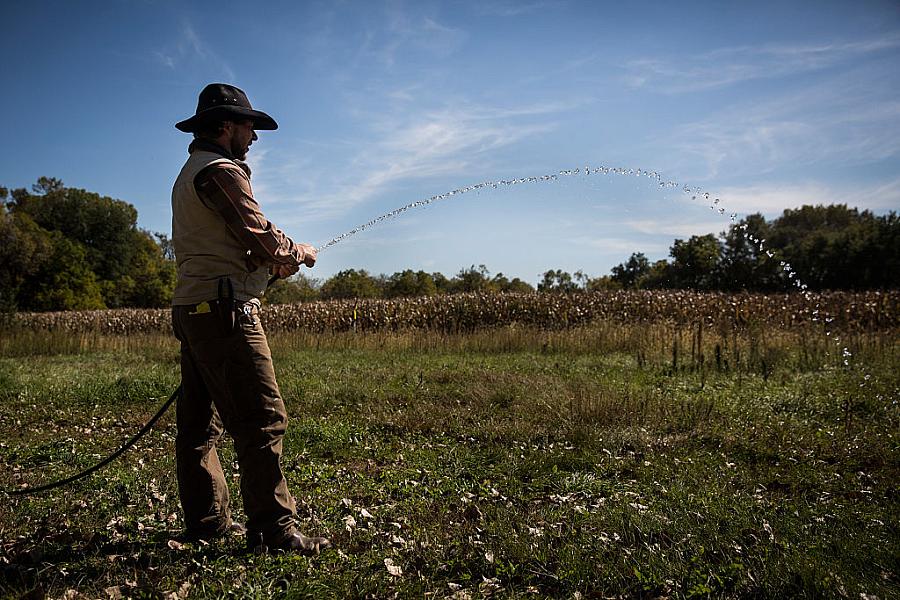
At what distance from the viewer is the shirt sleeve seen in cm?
383

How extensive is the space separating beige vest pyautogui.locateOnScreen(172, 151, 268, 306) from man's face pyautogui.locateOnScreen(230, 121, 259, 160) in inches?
10.9

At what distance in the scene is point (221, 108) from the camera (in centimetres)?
404

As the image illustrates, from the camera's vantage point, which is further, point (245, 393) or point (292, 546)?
point (292, 546)

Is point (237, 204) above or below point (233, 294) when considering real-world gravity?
above

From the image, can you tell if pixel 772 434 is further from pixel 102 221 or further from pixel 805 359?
pixel 102 221

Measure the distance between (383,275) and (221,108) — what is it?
3296cm

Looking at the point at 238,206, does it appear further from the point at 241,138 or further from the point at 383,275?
the point at 383,275

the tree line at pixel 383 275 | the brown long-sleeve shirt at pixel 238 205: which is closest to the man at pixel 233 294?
the brown long-sleeve shirt at pixel 238 205

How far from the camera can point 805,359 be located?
12430 millimetres

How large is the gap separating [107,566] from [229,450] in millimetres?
3119

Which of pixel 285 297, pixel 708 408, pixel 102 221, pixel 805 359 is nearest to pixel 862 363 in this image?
pixel 805 359

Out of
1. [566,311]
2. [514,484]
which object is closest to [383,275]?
[566,311]

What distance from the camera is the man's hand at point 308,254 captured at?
4367 mm

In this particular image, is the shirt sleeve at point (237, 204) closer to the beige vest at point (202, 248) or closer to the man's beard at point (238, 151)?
the beige vest at point (202, 248)
